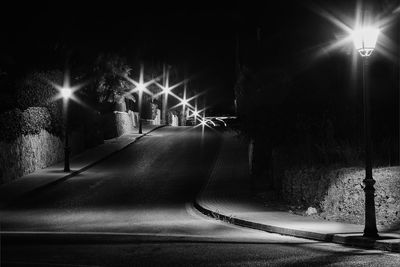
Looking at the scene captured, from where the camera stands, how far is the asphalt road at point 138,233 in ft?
34.4

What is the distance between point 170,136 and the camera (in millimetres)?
49906

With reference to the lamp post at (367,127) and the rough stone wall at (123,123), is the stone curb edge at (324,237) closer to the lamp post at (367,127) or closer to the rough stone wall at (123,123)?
the lamp post at (367,127)

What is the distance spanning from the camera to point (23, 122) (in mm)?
29359

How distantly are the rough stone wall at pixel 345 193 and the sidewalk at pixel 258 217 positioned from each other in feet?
2.53

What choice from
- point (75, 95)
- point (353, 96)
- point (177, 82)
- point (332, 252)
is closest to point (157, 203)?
point (353, 96)

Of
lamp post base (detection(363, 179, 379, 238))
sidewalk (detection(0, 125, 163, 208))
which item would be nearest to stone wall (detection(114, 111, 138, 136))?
sidewalk (detection(0, 125, 163, 208))

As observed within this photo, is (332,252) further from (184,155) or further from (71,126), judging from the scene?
(71,126)

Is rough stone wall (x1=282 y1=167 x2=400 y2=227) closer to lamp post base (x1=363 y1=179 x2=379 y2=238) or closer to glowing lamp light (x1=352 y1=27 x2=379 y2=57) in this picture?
lamp post base (x1=363 y1=179 x2=379 y2=238)

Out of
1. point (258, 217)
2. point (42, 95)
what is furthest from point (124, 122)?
point (258, 217)

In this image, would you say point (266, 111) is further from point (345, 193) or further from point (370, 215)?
point (370, 215)

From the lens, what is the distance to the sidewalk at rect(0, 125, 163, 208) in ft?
78.4

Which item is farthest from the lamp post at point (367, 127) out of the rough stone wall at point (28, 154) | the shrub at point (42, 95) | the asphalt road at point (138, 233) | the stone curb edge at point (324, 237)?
the shrub at point (42, 95)

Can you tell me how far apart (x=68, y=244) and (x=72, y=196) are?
11.0 metres

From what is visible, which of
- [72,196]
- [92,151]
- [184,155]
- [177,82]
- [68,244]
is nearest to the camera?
[68,244]
